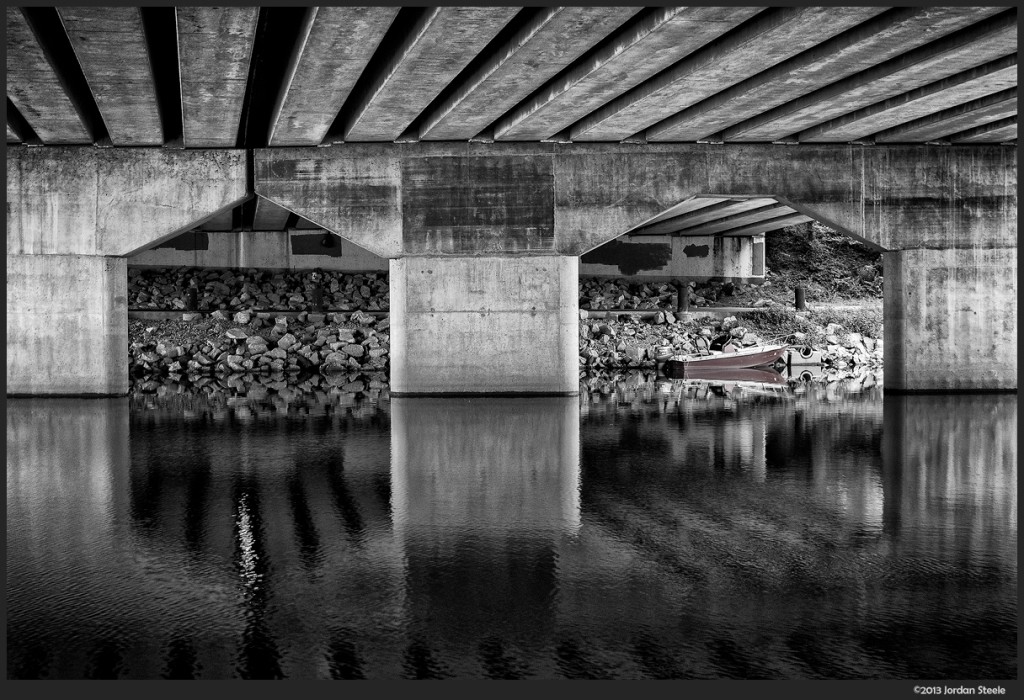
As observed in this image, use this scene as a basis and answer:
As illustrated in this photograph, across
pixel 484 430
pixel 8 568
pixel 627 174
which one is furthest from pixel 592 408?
pixel 8 568

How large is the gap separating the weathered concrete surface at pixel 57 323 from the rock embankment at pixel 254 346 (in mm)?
7815

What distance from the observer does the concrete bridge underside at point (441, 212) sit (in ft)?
57.8

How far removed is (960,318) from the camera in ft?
60.3

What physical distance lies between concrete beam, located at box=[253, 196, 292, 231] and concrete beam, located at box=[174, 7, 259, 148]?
10.1 metres

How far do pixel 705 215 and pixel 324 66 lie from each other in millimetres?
18885

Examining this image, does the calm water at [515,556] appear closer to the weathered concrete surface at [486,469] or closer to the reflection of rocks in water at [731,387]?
the weathered concrete surface at [486,469]

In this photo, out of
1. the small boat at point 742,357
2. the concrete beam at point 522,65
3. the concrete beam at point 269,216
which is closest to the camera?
the concrete beam at point 522,65

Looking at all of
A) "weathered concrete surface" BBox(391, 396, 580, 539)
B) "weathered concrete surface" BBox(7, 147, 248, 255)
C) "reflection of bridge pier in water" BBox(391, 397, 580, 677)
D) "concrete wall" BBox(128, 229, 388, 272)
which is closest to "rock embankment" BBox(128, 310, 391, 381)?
"concrete wall" BBox(128, 229, 388, 272)

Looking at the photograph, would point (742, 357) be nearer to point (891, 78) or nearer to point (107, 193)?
point (891, 78)

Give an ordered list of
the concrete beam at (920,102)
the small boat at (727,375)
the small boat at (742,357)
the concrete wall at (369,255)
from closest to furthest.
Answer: the concrete beam at (920,102)
the small boat at (727,375)
the small boat at (742,357)
the concrete wall at (369,255)

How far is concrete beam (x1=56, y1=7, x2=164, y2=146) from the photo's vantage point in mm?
11133

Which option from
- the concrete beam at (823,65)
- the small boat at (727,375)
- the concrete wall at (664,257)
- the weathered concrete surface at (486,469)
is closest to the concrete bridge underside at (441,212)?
the concrete beam at (823,65)

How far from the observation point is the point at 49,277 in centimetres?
1780

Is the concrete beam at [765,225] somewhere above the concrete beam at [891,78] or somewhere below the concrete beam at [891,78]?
above
